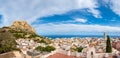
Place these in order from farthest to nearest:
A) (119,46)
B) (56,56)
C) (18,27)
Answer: (18,27), (119,46), (56,56)

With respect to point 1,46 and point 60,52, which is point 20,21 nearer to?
point 60,52

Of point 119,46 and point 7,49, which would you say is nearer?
point 7,49

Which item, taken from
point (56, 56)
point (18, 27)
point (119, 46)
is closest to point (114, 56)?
point (56, 56)

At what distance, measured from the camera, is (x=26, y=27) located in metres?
108

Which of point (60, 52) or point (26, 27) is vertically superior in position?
point (26, 27)

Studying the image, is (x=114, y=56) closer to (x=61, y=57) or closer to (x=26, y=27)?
(x=61, y=57)

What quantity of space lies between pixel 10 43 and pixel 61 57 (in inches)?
371

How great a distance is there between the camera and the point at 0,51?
1852cm

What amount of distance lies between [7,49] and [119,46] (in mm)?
38990

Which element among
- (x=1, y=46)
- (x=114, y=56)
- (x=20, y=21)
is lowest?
(x=114, y=56)

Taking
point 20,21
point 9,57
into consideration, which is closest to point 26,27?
point 20,21

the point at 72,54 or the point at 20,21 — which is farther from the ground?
the point at 20,21

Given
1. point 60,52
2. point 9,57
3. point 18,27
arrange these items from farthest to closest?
1. point 18,27
2. point 60,52
3. point 9,57

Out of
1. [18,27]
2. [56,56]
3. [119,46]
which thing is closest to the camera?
[56,56]
